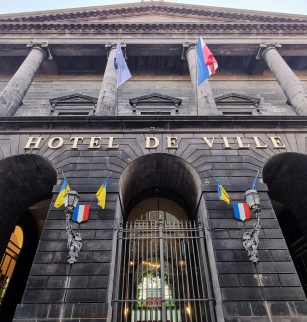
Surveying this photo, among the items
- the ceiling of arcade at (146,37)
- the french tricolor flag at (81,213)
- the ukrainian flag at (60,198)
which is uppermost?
the ceiling of arcade at (146,37)

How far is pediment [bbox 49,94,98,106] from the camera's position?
51.0ft

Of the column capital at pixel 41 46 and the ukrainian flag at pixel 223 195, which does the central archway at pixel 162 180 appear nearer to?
the ukrainian flag at pixel 223 195

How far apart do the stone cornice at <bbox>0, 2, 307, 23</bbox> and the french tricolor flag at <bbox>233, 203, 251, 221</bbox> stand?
1624 cm

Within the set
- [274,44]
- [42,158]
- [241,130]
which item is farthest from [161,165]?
[274,44]

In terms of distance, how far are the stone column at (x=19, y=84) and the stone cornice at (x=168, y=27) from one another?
218 cm

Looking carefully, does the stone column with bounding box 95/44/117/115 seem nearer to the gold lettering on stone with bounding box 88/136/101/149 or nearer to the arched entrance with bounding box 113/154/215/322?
the gold lettering on stone with bounding box 88/136/101/149

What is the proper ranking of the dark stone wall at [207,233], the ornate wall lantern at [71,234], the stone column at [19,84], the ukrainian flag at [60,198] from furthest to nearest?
the stone column at [19,84] → the ukrainian flag at [60,198] → the ornate wall lantern at [71,234] → the dark stone wall at [207,233]

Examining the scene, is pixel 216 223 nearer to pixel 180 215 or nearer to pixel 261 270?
pixel 261 270

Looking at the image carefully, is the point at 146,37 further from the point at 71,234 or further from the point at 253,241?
the point at 253,241

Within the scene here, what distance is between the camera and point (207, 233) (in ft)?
27.9

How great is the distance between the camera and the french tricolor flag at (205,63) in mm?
12000

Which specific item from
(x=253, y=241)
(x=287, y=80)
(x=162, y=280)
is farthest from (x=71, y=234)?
(x=287, y=80)

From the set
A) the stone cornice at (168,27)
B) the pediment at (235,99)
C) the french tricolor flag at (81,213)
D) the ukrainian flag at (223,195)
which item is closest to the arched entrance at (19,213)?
the french tricolor flag at (81,213)

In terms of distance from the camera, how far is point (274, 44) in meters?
16.7
